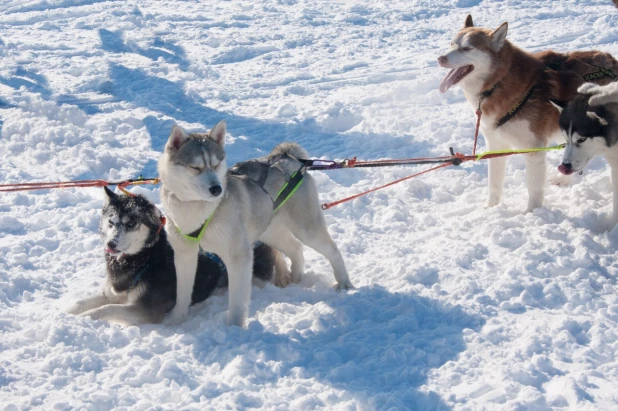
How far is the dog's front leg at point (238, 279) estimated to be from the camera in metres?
4.11

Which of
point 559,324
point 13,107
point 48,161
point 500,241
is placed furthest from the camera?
point 13,107

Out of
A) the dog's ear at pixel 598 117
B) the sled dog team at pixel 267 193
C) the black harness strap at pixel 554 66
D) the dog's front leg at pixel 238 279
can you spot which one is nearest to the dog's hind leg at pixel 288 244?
the sled dog team at pixel 267 193

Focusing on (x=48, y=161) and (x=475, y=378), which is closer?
(x=475, y=378)

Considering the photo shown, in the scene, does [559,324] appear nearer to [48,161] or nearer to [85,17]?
[48,161]

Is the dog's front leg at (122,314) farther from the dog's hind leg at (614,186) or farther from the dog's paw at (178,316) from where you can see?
the dog's hind leg at (614,186)

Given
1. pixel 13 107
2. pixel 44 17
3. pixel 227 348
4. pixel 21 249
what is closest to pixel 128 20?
pixel 44 17

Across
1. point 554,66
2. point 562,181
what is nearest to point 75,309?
point 554,66

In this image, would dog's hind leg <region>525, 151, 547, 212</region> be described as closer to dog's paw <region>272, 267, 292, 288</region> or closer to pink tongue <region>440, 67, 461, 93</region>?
pink tongue <region>440, 67, 461, 93</region>

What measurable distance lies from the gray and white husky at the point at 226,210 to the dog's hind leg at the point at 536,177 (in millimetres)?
1772

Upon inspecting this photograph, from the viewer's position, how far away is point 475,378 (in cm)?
346

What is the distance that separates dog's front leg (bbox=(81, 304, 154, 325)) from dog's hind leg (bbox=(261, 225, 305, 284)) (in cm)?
100

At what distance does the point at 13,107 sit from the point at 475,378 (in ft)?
23.8

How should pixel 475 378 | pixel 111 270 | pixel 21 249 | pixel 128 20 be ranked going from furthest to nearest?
pixel 128 20
pixel 21 249
pixel 111 270
pixel 475 378

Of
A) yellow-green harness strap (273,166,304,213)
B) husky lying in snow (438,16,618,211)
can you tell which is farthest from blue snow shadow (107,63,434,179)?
yellow-green harness strap (273,166,304,213)
